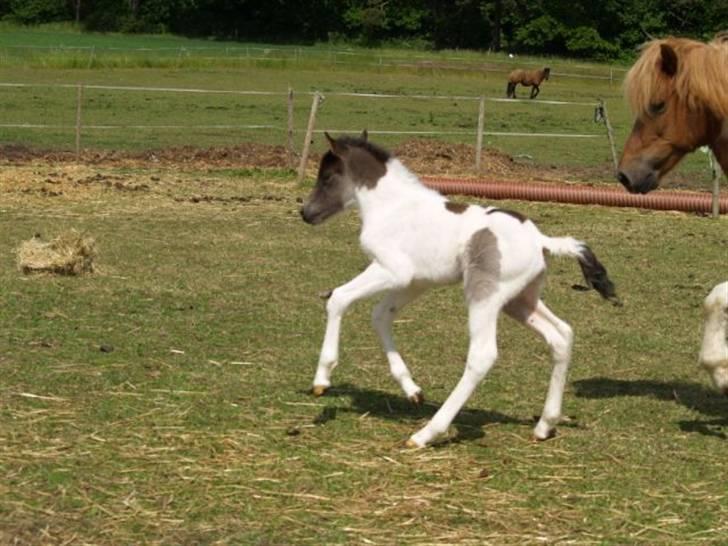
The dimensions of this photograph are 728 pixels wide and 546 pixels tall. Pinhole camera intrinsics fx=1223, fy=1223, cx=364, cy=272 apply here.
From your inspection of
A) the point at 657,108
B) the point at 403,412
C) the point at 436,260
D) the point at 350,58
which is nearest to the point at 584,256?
the point at 436,260

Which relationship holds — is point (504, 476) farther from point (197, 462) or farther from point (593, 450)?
point (197, 462)

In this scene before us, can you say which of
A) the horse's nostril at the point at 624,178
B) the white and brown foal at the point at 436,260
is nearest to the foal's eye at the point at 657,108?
the horse's nostril at the point at 624,178

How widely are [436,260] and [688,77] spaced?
1929 mm

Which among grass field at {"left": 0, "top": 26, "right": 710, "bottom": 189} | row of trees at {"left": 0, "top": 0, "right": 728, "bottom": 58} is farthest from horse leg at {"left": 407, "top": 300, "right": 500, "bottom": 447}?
row of trees at {"left": 0, "top": 0, "right": 728, "bottom": 58}

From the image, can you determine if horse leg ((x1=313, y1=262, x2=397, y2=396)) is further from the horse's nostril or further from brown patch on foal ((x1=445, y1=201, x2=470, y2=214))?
the horse's nostril

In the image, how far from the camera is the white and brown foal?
6148mm

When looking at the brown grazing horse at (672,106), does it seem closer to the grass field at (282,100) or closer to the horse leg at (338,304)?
the horse leg at (338,304)

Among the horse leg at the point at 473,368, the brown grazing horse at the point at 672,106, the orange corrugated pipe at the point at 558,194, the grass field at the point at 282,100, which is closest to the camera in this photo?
the horse leg at the point at 473,368

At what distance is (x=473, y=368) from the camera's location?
20.0 ft

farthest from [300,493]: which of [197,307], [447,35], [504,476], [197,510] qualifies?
[447,35]

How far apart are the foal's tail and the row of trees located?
67.7 m

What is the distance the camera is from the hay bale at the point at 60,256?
1052 cm

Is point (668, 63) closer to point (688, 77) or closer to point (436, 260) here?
point (688, 77)

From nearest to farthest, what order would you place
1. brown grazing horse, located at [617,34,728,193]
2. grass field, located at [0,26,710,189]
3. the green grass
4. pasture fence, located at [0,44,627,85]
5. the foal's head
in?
the green grass → the foal's head → brown grazing horse, located at [617,34,728,193] → grass field, located at [0,26,710,189] → pasture fence, located at [0,44,627,85]
